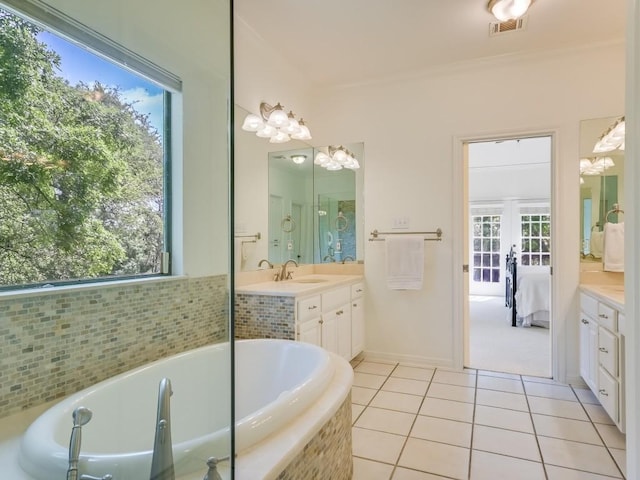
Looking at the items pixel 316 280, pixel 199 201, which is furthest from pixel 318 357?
pixel 316 280

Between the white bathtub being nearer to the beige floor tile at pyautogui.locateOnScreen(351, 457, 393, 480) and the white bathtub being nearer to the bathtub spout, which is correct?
the bathtub spout

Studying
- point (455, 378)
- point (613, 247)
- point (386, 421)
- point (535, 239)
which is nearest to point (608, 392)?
point (455, 378)

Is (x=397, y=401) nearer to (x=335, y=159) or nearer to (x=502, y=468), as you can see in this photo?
(x=502, y=468)

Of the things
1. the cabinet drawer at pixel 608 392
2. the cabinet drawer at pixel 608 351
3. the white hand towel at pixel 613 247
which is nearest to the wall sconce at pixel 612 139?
the white hand towel at pixel 613 247

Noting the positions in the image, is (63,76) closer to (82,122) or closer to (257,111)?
(82,122)

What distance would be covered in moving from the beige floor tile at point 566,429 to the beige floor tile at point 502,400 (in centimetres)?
16

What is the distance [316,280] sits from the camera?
10.7 ft

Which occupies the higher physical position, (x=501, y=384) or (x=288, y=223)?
(x=288, y=223)

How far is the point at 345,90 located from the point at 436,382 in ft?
9.03

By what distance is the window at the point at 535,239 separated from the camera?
684 centimetres

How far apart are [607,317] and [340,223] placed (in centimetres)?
219

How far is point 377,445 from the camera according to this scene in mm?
2014

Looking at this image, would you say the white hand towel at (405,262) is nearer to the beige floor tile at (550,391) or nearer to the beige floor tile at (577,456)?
the beige floor tile at (550,391)

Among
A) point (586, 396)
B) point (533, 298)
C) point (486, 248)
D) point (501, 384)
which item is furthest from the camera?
point (486, 248)
